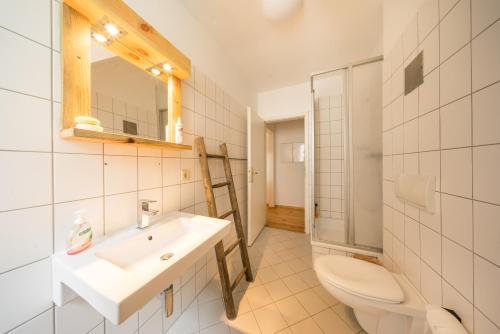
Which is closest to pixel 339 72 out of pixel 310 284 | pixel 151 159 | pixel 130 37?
pixel 130 37

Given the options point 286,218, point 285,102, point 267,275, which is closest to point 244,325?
point 267,275

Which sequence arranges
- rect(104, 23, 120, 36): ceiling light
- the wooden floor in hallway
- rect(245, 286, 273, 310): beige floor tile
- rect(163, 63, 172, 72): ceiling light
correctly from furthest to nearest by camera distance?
the wooden floor in hallway → rect(245, 286, 273, 310): beige floor tile → rect(163, 63, 172, 72): ceiling light → rect(104, 23, 120, 36): ceiling light

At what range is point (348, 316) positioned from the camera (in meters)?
1.07

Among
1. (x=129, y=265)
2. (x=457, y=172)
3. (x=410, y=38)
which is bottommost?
(x=129, y=265)

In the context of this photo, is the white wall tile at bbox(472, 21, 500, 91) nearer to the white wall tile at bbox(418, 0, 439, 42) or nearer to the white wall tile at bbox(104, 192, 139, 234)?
the white wall tile at bbox(418, 0, 439, 42)

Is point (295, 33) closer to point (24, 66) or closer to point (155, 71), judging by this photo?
point (155, 71)

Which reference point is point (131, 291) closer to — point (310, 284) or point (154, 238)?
point (154, 238)

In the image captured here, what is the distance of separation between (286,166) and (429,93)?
2960 mm

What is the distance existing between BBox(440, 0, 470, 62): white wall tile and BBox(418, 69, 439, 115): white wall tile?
74mm

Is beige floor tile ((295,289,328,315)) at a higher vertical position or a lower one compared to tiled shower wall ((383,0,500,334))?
lower

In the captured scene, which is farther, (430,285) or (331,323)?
(331,323)

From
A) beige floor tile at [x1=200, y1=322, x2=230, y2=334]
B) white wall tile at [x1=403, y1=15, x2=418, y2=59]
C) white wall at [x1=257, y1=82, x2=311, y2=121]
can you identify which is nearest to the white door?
white wall at [x1=257, y1=82, x2=311, y2=121]

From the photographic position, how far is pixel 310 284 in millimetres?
1340

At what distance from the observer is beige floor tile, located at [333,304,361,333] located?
39.4 inches
